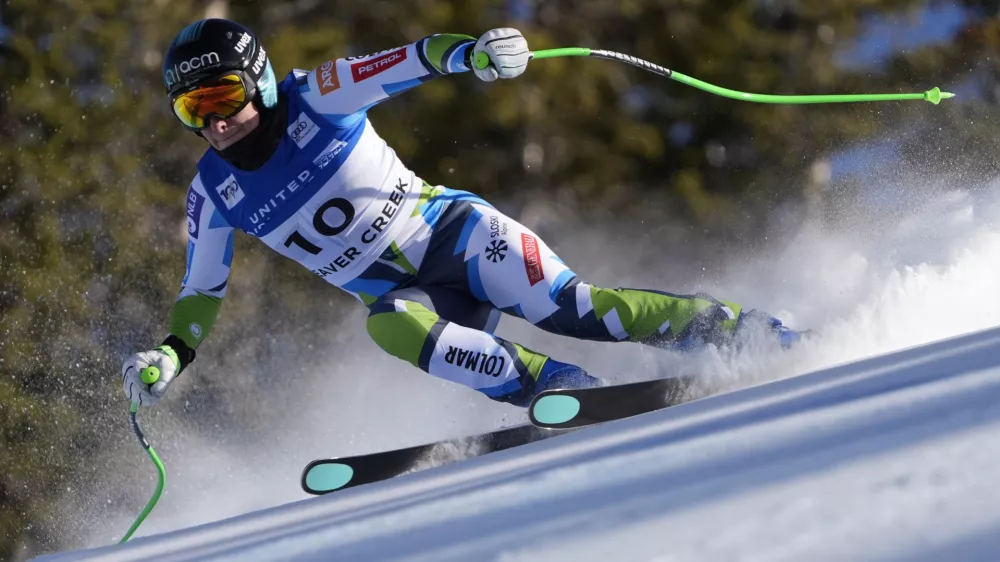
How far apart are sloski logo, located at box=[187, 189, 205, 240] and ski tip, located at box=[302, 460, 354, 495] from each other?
2.98 feet

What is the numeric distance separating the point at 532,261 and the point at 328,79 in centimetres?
90

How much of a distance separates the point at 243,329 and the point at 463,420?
14.0 feet

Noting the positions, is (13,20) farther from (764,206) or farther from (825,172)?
(825,172)

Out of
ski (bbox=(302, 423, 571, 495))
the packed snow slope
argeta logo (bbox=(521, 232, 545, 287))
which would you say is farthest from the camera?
ski (bbox=(302, 423, 571, 495))

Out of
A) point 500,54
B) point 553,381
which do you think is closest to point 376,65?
point 500,54

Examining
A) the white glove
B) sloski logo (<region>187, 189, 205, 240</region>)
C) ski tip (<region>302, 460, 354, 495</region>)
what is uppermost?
sloski logo (<region>187, 189, 205, 240</region>)

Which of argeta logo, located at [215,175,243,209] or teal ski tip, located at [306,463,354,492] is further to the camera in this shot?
teal ski tip, located at [306,463,354,492]

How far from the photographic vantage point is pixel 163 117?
9.34 m

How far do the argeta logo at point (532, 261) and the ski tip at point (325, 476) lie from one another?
92 cm

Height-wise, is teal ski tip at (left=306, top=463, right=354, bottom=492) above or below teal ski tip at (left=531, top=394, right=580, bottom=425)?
below

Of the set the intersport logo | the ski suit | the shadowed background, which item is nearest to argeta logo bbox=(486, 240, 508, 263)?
the ski suit

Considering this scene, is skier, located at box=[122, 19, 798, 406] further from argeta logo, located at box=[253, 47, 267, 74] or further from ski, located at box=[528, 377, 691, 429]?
ski, located at box=[528, 377, 691, 429]

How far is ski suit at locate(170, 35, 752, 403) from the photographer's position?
343 cm

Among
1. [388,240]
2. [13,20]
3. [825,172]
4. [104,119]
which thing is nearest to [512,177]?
[825,172]
